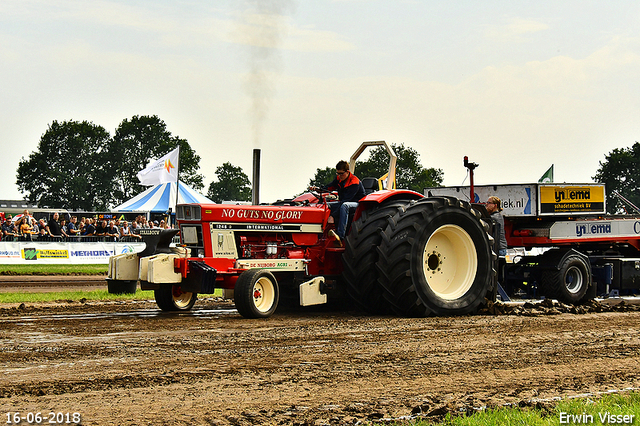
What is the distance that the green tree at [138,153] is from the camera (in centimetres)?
8275

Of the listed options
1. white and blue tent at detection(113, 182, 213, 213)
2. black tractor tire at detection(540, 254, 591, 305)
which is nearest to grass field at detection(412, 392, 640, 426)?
black tractor tire at detection(540, 254, 591, 305)

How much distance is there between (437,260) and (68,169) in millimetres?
77351

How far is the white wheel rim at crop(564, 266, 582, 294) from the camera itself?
12320mm

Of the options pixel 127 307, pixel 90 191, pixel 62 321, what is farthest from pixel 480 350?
pixel 90 191

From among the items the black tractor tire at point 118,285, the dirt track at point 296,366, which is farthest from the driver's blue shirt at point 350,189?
the black tractor tire at point 118,285

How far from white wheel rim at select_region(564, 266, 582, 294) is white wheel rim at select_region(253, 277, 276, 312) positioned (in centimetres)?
561

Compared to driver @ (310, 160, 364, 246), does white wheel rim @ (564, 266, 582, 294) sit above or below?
below

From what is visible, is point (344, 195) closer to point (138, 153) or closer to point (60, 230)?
point (60, 230)

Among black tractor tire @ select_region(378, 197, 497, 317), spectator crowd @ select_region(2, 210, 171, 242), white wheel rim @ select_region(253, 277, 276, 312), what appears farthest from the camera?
spectator crowd @ select_region(2, 210, 171, 242)

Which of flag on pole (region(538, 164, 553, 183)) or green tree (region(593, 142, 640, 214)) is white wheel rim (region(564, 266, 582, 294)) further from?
green tree (region(593, 142, 640, 214))

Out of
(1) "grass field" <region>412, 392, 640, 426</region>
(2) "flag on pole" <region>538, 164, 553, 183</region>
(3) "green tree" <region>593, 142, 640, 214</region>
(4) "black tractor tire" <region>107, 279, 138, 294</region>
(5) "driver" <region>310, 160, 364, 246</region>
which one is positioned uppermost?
(3) "green tree" <region>593, 142, 640, 214</region>

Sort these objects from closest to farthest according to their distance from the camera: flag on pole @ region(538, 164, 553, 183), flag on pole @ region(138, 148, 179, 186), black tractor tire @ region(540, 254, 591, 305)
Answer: black tractor tire @ region(540, 254, 591, 305) < flag on pole @ region(538, 164, 553, 183) < flag on pole @ region(138, 148, 179, 186)

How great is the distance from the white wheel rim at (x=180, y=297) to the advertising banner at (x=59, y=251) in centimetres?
1280

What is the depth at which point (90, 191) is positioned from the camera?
80812 mm
